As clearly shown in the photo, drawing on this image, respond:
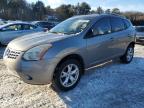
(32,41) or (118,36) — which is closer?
(32,41)

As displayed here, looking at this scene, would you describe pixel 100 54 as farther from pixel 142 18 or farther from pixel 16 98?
pixel 142 18

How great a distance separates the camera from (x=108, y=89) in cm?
616

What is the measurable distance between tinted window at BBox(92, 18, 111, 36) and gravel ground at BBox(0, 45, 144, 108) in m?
1.20

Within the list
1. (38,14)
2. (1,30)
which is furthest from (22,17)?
(1,30)

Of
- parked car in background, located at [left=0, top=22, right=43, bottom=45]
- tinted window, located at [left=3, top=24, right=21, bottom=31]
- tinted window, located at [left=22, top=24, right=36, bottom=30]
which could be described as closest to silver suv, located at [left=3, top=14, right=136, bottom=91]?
parked car in background, located at [left=0, top=22, right=43, bottom=45]

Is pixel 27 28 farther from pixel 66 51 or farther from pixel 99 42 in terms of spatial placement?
pixel 66 51

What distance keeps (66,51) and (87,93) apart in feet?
3.48

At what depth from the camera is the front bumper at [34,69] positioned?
5418 mm

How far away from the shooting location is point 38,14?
67.2 meters

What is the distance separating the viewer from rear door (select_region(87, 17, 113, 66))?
258 inches

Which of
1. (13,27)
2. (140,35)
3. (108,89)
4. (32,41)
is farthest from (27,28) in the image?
(108,89)

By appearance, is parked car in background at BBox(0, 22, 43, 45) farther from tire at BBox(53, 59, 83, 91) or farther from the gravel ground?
tire at BBox(53, 59, 83, 91)

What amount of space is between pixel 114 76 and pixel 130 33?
213 centimetres

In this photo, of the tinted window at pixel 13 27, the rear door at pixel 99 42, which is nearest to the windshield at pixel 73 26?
the rear door at pixel 99 42
